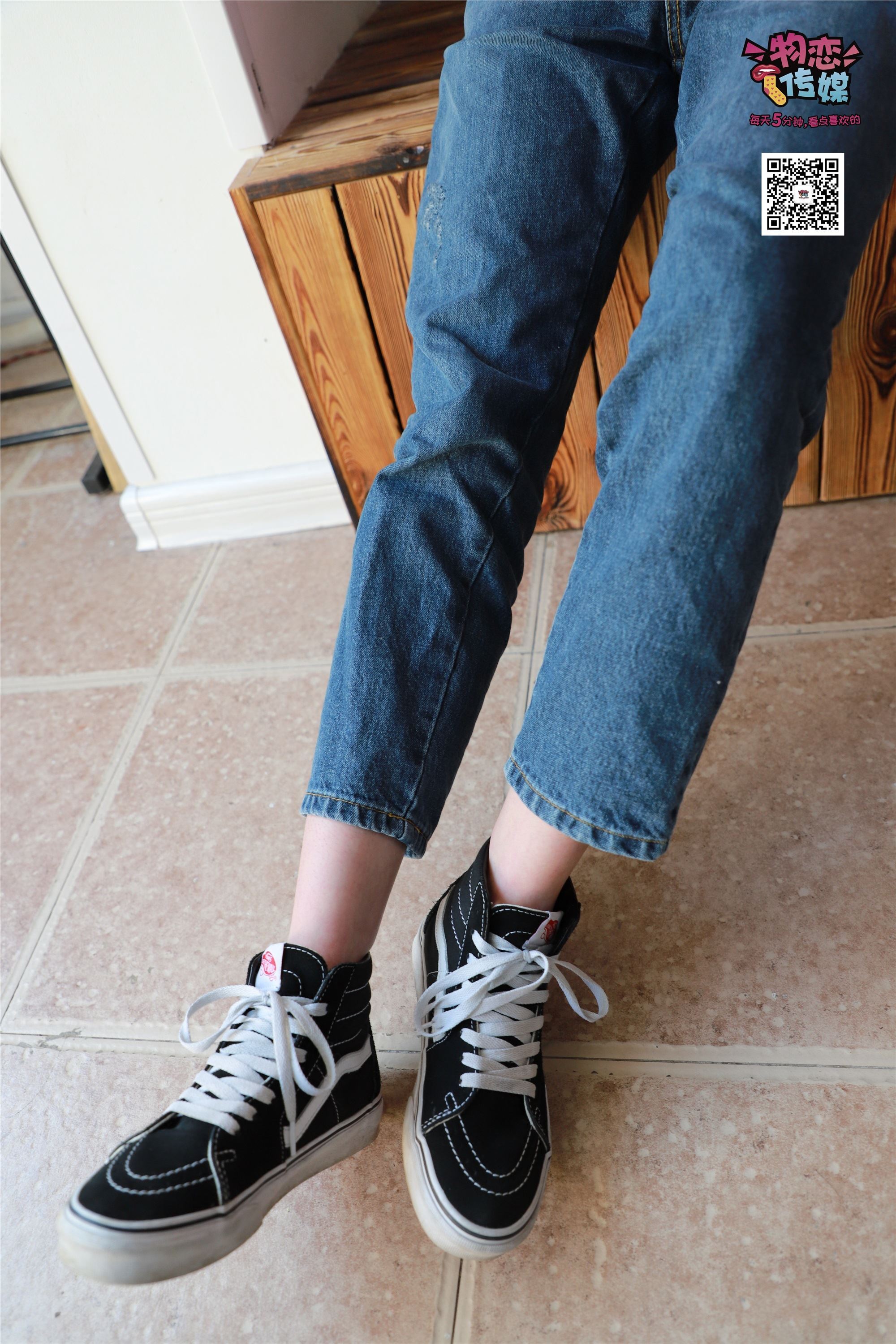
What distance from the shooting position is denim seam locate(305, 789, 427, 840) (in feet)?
1.95

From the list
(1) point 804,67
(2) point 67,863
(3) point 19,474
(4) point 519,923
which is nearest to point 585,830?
(4) point 519,923

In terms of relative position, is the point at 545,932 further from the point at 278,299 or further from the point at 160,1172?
the point at 278,299

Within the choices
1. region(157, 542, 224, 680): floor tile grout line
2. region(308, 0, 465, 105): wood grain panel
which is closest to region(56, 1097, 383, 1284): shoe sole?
region(157, 542, 224, 680): floor tile grout line

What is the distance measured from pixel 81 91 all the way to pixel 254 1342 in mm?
1179

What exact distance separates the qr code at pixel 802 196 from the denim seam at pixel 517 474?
21 cm

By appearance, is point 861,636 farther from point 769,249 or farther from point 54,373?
point 54,373

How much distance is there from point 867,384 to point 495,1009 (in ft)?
2.54

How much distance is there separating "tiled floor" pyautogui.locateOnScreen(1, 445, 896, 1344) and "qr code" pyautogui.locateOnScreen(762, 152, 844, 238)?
0.46 meters

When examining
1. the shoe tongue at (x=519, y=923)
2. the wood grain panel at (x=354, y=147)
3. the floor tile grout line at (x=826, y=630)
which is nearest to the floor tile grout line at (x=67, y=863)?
the shoe tongue at (x=519, y=923)

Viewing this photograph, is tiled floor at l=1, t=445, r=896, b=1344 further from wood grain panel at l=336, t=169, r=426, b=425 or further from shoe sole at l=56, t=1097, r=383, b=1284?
wood grain panel at l=336, t=169, r=426, b=425

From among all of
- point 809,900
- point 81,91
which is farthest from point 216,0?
point 809,900

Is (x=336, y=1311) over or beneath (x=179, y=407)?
beneath

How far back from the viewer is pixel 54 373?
6.18ft

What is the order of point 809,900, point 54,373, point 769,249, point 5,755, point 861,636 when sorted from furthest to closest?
point 54,373 → point 5,755 → point 861,636 → point 809,900 → point 769,249
